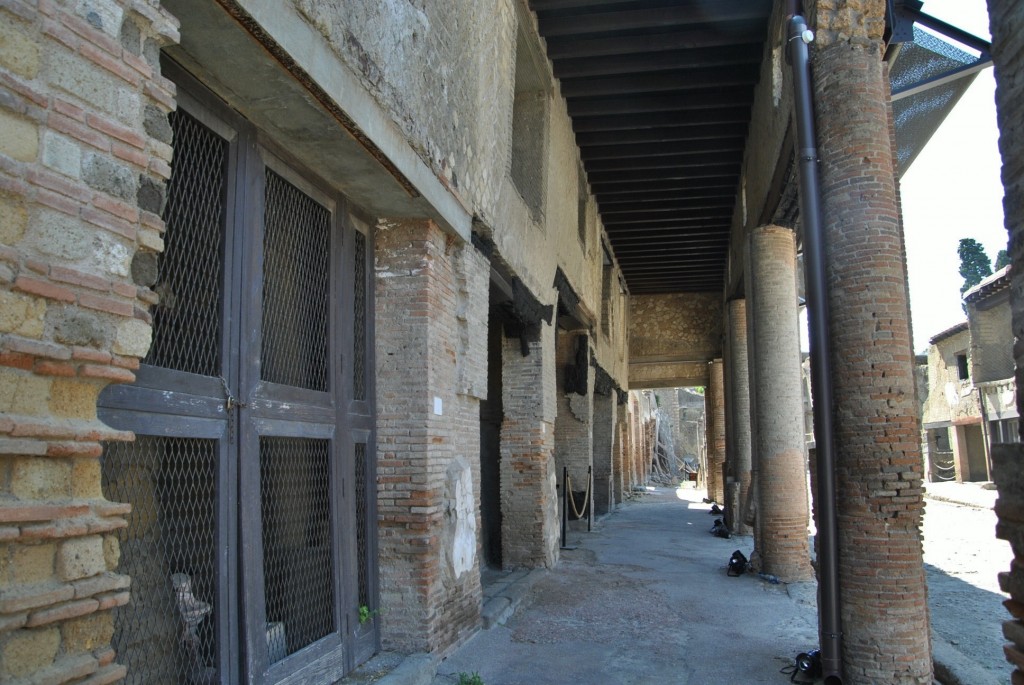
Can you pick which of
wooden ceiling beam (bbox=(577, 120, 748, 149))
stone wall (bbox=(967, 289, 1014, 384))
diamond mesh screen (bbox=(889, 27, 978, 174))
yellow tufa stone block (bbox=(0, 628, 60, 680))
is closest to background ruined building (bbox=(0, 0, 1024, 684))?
yellow tufa stone block (bbox=(0, 628, 60, 680))

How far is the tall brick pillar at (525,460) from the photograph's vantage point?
349 inches

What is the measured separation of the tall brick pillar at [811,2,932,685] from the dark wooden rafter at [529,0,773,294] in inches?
126

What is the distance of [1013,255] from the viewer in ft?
8.28

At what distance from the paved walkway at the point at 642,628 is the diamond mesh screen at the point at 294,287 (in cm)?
224

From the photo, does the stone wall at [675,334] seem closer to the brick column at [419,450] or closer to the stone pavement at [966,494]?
the stone pavement at [966,494]

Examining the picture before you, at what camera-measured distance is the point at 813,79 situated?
6.07 meters

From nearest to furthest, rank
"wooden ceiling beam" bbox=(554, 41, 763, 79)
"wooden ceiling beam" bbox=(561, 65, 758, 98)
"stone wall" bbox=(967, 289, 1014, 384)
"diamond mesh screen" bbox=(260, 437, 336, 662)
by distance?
"diamond mesh screen" bbox=(260, 437, 336, 662)
"wooden ceiling beam" bbox=(554, 41, 763, 79)
"wooden ceiling beam" bbox=(561, 65, 758, 98)
"stone wall" bbox=(967, 289, 1014, 384)

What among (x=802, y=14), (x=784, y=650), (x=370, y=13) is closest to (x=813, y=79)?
(x=802, y=14)

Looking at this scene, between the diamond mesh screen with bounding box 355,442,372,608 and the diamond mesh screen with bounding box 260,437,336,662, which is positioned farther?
the diamond mesh screen with bounding box 355,442,372,608

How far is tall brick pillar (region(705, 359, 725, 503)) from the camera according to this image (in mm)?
20125

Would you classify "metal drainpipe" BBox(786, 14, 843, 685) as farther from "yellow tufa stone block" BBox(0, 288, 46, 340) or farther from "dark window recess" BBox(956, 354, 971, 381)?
"dark window recess" BBox(956, 354, 971, 381)

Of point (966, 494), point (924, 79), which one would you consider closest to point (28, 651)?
point (924, 79)

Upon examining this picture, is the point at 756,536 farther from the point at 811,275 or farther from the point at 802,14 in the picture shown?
the point at 802,14

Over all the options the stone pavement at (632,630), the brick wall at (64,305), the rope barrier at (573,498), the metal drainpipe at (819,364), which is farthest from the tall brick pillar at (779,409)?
the brick wall at (64,305)
